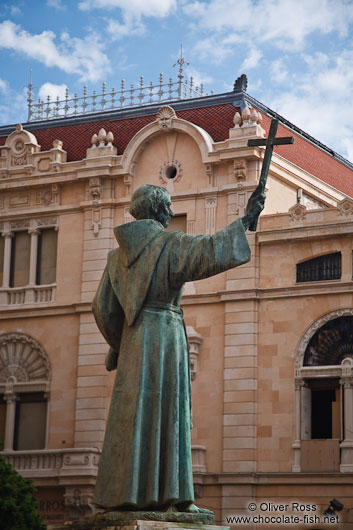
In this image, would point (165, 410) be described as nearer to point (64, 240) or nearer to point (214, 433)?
point (214, 433)

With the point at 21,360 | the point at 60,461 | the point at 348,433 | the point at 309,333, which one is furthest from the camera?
the point at 21,360

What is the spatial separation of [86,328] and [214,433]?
5015 millimetres

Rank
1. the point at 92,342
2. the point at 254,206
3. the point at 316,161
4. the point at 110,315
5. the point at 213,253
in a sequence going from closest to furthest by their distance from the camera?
the point at 213,253 → the point at 254,206 → the point at 110,315 → the point at 92,342 → the point at 316,161

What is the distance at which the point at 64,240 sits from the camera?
1369 inches

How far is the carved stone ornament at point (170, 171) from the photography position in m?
33.6

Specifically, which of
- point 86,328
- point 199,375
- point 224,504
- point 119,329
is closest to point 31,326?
point 86,328

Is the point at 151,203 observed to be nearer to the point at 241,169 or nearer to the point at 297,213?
the point at 297,213

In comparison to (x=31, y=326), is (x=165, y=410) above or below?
below

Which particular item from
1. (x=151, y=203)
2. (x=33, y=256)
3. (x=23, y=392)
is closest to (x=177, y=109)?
(x=33, y=256)

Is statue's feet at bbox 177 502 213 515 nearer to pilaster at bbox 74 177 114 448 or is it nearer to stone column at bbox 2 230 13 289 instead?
pilaster at bbox 74 177 114 448

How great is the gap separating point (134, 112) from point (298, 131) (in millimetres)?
5777

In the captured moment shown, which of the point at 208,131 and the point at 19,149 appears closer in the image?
the point at 208,131

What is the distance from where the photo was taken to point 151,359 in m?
9.16

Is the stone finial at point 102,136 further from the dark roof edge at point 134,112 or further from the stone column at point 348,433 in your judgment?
the stone column at point 348,433
